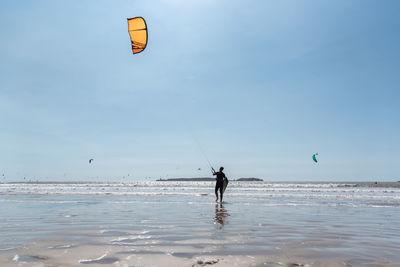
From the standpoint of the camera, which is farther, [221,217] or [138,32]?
[138,32]

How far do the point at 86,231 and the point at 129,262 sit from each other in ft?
11.2

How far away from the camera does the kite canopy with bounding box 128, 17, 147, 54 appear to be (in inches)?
508

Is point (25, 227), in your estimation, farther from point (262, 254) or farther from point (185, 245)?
point (262, 254)

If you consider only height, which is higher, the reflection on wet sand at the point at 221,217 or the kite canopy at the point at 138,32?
the kite canopy at the point at 138,32

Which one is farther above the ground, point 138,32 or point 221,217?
point 138,32

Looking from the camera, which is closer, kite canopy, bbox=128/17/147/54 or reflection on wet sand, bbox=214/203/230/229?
reflection on wet sand, bbox=214/203/230/229

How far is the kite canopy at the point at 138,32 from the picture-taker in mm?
12898

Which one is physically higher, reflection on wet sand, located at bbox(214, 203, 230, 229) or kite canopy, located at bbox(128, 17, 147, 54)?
kite canopy, located at bbox(128, 17, 147, 54)

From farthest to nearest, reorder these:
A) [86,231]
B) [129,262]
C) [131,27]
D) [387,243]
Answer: [131,27] → [86,231] → [387,243] → [129,262]

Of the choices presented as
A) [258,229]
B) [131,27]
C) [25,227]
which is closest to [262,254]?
[258,229]

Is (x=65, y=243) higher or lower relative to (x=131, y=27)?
lower

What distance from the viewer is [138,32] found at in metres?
13.0

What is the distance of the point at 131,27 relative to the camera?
1295cm

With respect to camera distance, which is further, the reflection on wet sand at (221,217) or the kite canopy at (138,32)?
the kite canopy at (138,32)
